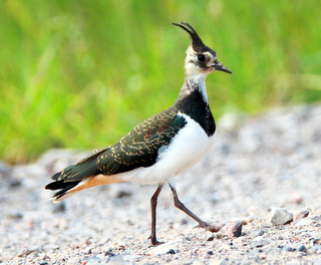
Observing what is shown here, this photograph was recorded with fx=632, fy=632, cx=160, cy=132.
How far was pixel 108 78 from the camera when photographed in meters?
8.96

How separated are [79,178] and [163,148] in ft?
2.24

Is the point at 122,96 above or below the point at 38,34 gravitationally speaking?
below

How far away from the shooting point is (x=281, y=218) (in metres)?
4.37

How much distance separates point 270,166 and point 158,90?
2187mm

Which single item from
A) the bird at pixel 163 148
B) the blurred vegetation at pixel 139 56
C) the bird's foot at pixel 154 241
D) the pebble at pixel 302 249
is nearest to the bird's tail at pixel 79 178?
the bird at pixel 163 148

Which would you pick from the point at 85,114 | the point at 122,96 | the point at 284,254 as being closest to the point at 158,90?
the point at 122,96

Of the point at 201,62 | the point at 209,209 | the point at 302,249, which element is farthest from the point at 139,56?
the point at 302,249

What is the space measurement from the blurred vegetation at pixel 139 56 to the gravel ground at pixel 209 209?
442 millimetres

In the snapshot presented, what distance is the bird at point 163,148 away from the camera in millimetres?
4395

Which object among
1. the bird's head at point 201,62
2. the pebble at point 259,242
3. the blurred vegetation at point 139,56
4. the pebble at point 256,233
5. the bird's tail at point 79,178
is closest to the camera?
the pebble at point 259,242

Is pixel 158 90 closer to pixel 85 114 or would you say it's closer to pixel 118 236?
pixel 85 114

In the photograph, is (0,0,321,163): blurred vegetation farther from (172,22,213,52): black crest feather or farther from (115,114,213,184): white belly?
(115,114,213,184): white belly

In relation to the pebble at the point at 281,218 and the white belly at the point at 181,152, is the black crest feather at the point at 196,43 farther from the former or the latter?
the pebble at the point at 281,218

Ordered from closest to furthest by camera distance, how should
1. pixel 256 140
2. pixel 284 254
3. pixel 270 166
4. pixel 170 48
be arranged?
pixel 284 254 → pixel 270 166 → pixel 256 140 → pixel 170 48
